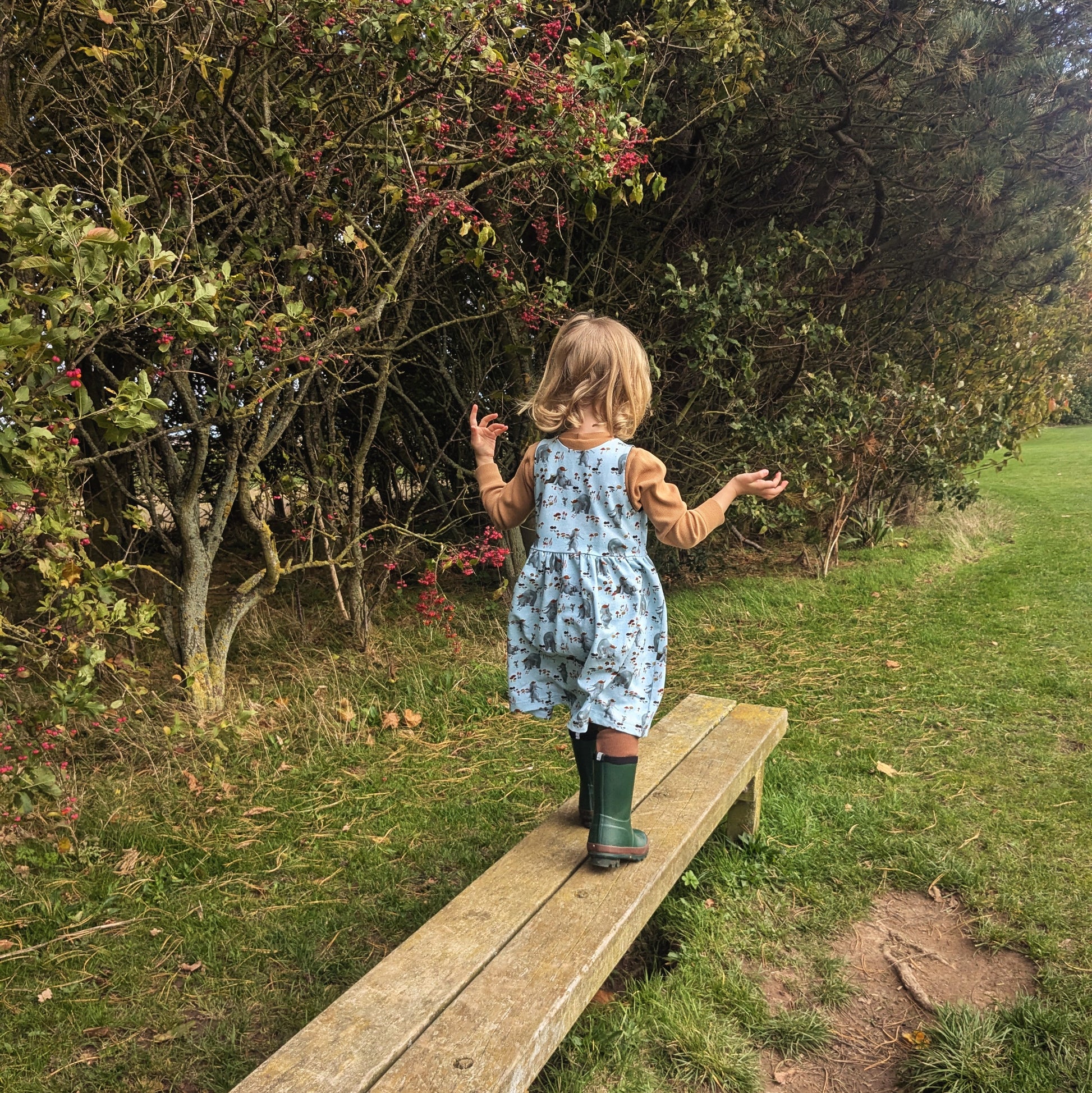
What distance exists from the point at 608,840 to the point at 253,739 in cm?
239

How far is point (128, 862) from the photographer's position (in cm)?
318

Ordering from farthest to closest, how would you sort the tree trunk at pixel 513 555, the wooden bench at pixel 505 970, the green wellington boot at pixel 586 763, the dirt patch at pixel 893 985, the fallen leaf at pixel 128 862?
1. the tree trunk at pixel 513 555
2. the fallen leaf at pixel 128 862
3. the green wellington boot at pixel 586 763
4. the dirt patch at pixel 893 985
5. the wooden bench at pixel 505 970

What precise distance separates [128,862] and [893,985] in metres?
2.69

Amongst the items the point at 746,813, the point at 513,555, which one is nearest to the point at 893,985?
the point at 746,813

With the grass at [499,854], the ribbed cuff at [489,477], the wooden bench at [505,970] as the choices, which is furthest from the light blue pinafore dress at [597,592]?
the grass at [499,854]

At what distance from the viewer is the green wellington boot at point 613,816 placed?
2.25 metres

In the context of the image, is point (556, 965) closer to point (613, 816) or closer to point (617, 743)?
point (613, 816)

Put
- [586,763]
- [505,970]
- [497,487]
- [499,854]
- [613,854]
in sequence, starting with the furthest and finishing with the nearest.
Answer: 1. [499,854]
2. [497,487]
3. [586,763]
4. [613,854]
5. [505,970]

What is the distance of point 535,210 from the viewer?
5.21m

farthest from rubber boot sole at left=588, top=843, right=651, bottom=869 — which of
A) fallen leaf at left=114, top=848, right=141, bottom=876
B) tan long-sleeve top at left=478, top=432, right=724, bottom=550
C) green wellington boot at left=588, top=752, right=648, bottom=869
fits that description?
fallen leaf at left=114, top=848, right=141, bottom=876

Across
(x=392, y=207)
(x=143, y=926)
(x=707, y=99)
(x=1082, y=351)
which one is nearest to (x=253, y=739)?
(x=143, y=926)

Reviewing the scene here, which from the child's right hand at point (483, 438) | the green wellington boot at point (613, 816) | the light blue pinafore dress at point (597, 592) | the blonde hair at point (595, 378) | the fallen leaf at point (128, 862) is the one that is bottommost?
the fallen leaf at point (128, 862)

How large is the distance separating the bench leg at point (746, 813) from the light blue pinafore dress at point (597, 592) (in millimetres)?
1037

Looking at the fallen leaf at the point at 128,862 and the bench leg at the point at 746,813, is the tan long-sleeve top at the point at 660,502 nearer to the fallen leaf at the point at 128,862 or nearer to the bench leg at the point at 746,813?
the bench leg at the point at 746,813
